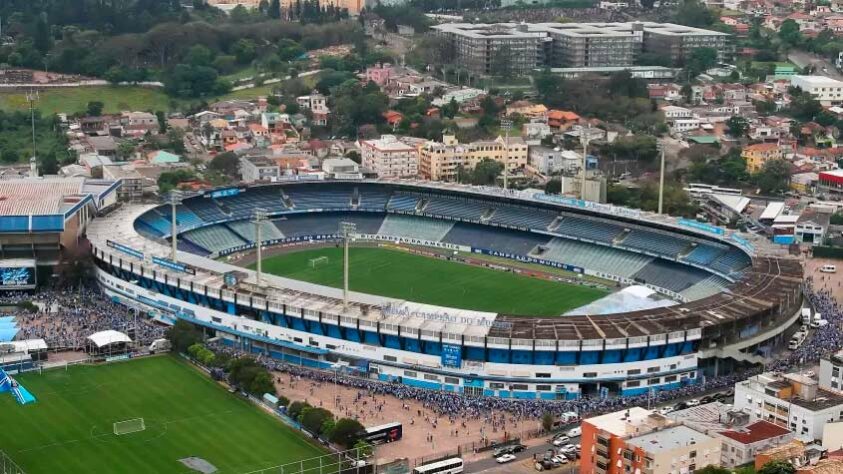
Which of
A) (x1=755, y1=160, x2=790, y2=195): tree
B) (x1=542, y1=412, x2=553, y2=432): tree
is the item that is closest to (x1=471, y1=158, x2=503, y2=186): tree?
(x1=755, y1=160, x2=790, y2=195): tree

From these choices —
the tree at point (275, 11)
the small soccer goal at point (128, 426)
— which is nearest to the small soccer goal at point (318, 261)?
the small soccer goal at point (128, 426)

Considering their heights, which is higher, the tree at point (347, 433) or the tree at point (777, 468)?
the tree at point (777, 468)

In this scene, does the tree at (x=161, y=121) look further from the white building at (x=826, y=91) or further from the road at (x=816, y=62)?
the road at (x=816, y=62)

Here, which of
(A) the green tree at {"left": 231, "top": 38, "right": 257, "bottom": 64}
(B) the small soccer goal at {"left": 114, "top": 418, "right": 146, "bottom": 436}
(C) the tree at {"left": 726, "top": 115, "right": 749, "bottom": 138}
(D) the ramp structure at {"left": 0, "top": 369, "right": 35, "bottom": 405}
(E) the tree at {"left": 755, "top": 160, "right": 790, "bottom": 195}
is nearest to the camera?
(B) the small soccer goal at {"left": 114, "top": 418, "right": 146, "bottom": 436}

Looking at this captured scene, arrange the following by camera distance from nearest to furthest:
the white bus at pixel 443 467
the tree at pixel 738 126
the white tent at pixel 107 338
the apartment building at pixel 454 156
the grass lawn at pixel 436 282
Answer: the white bus at pixel 443 467, the white tent at pixel 107 338, the grass lawn at pixel 436 282, the apartment building at pixel 454 156, the tree at pixel 738 126

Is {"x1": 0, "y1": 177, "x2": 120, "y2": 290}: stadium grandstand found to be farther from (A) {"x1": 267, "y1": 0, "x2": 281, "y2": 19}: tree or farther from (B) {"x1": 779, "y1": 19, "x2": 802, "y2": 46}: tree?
(B) {"x1": 779, "y1": 19, "x2": 802, "y2": 46}: tree

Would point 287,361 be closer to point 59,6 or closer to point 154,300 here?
point 154,300
